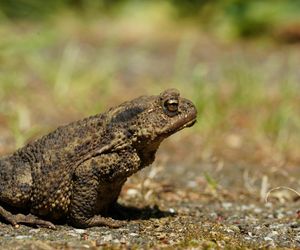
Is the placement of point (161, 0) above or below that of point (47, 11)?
above

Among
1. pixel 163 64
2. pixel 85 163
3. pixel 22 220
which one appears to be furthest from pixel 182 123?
pixel 163 64

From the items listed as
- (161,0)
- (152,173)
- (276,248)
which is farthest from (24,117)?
(161,0)

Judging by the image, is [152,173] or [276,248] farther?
[152,173]

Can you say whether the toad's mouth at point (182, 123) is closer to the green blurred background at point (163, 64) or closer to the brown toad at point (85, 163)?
the brown toad at point (85, 163)

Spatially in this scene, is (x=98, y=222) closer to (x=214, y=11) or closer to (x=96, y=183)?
(x=96, y=183)

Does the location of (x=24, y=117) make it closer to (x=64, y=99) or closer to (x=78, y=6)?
(x=64, y=99)

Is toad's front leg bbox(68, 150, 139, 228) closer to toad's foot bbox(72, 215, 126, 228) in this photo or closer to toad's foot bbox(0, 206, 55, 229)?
toad's foot bbox(72, 215, 126, 228)
